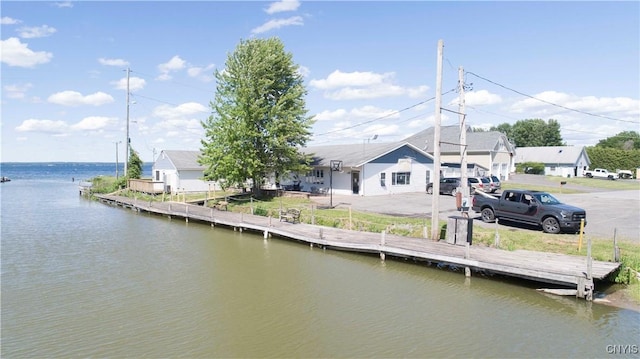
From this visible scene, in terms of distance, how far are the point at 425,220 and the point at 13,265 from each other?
19.3 m

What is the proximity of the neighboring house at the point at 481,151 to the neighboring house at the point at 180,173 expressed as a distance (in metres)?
27.5

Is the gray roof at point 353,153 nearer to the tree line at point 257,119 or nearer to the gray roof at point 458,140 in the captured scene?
the tree line at point 257,119

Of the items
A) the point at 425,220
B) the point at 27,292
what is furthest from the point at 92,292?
the point at 425,220

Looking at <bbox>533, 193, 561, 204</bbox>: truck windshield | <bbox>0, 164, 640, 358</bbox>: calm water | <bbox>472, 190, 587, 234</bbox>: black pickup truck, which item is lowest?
<bbox>0, 164, 640, 358</bbox>: calm water

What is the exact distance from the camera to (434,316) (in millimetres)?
12188

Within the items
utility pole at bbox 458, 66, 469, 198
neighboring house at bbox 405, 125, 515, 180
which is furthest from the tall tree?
utility pole at bbox 458, 66, 469, 198

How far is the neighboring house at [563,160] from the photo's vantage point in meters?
70.0

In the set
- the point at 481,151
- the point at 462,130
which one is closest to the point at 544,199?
the point at 462,130

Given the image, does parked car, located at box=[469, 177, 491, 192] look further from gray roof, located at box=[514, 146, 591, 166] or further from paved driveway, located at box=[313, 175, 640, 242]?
gray roof, located at box=[514, 146, 591, 166]

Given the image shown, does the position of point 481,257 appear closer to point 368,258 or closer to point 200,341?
point 368,258

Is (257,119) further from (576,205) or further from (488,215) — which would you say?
(576,205)

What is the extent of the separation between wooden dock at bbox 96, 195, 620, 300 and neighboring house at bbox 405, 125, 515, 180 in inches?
1286

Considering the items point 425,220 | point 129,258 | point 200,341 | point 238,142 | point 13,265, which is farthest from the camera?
point 238,142

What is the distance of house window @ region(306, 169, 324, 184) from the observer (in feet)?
132
